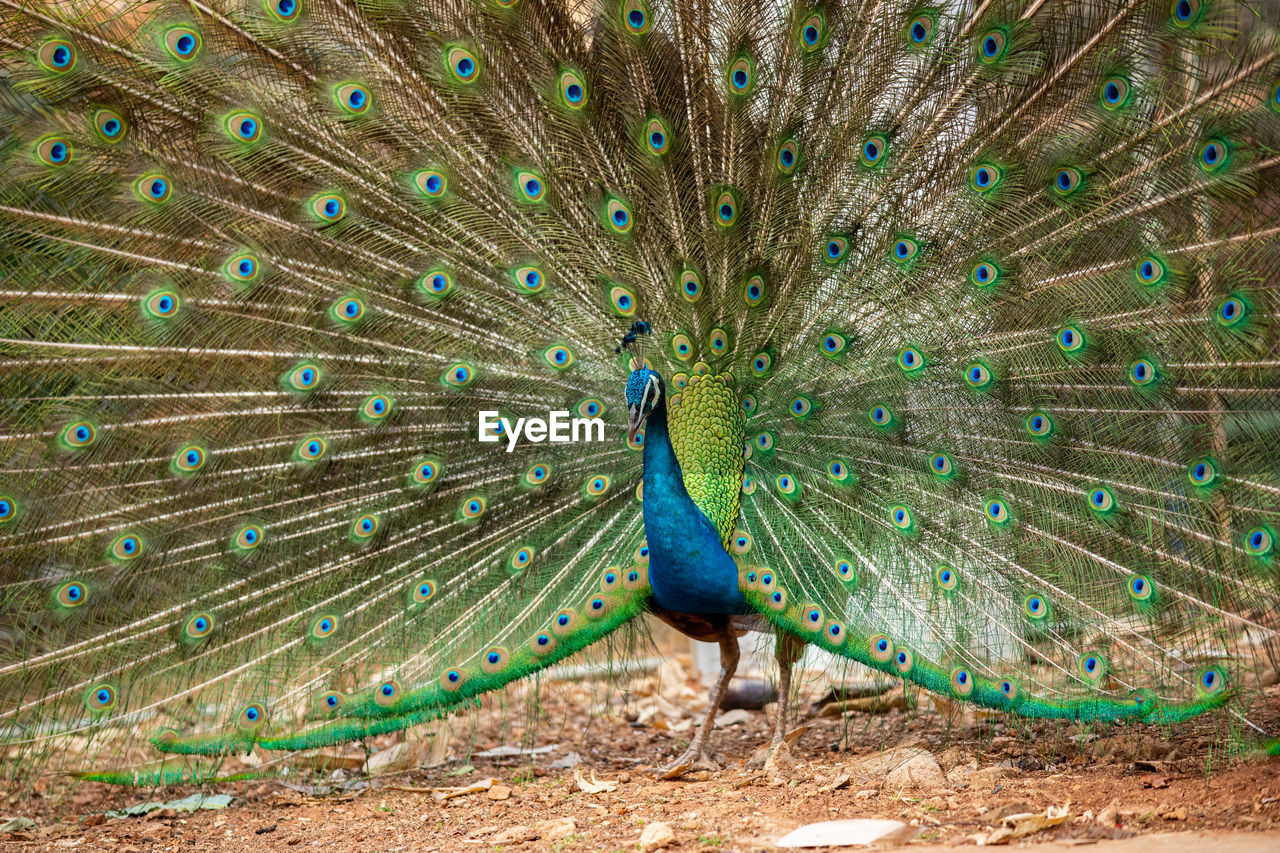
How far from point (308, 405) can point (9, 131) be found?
4.89 feet

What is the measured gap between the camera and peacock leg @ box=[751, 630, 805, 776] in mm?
4340

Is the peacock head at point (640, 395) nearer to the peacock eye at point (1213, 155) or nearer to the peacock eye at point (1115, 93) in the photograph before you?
the peacock eye at point (1115, 93)

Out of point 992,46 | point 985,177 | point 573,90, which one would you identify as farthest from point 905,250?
point 573,90

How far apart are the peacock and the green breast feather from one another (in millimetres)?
21

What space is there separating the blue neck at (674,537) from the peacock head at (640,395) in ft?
0.54

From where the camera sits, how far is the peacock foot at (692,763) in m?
4.46

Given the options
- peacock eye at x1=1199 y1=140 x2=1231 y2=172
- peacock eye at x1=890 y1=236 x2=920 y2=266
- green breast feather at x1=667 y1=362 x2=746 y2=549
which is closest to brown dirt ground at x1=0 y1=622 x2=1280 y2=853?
green breast feather at x1=667 y1=362 x2=746 y2=549

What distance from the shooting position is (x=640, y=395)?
12.5ft

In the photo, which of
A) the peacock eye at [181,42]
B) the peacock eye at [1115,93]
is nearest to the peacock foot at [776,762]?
the peacock eye at [1115,93]

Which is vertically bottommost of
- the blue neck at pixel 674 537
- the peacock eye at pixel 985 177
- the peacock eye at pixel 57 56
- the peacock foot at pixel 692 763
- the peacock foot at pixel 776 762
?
the peacock foot at pixel 692 763

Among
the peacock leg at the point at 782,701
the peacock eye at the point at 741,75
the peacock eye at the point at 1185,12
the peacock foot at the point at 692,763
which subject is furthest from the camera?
the peacock foot at the point at 692,763

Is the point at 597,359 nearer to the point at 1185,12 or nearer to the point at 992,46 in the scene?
the point at 992,46

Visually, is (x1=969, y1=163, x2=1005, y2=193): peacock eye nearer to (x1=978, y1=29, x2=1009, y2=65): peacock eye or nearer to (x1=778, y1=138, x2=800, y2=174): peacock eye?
(x1=978, y1=29, x2=1009, y2=65): peacock eye

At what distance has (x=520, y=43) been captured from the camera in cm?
420
